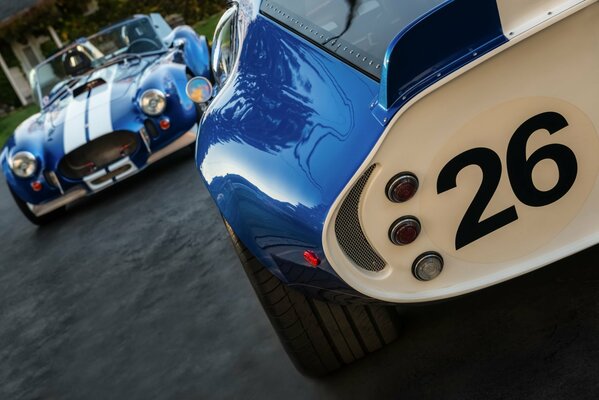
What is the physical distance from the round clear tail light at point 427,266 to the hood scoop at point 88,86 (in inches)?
202

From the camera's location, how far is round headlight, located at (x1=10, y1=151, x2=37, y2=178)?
223 inches

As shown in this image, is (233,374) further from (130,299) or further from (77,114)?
(77,114)

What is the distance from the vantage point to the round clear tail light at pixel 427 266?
1.81 meters

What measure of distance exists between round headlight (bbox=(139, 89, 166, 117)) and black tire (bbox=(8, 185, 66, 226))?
1340 millimetres

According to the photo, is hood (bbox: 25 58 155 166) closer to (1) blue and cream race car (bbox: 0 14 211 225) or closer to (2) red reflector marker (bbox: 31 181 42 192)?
(1) blue and cream race car (bbox: 0 14 211 225)

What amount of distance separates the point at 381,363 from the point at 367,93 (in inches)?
40.1

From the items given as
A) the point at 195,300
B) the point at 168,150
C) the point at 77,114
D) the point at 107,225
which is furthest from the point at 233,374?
the point at 77,114

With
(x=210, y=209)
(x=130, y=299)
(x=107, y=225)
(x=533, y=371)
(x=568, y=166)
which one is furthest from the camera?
(x=107, y=225)

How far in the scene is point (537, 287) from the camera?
244cm

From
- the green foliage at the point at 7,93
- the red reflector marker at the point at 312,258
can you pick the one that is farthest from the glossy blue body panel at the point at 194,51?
the green foliage at the point at 7,93

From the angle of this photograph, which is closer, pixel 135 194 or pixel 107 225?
pixel 107 225

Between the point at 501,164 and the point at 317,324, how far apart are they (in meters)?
0.88

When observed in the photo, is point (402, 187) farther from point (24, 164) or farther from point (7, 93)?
point (7, 93)

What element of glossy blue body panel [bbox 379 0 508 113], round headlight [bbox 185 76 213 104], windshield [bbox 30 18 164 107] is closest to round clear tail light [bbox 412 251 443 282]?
glossy blue body panel [bbox 379 0 508 113]
